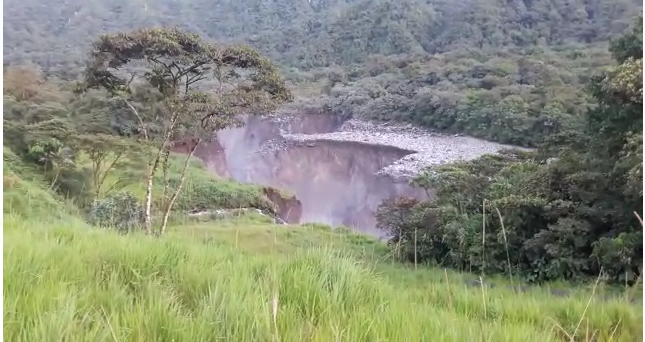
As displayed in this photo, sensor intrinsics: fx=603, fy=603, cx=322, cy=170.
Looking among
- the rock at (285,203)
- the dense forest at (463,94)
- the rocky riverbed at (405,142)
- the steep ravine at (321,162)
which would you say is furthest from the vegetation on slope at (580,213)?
the rocky riverbed at (405,142)

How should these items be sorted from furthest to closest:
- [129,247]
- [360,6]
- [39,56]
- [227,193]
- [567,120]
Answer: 1. [360,6]
2. [39,56]
3. [567,120]
4. [227,193]
5. [129,247]

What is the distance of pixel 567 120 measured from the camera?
75.4ft

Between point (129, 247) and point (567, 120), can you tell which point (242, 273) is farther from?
point (567, 120)

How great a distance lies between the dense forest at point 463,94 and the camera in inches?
284

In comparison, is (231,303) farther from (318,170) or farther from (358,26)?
(358,26)

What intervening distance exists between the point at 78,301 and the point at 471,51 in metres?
45.2

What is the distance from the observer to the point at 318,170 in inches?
1004

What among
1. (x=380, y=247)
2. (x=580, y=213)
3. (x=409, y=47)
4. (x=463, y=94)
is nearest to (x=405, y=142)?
(x=463, y=94)

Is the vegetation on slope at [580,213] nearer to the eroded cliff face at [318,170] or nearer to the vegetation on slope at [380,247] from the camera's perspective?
the vegetation on slope at [380,247]

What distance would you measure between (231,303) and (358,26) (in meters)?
54.9

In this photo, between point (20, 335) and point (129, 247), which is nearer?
Answer: point (20, 335)

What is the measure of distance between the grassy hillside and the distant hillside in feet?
134

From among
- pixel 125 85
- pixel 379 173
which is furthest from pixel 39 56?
pixel 125 85

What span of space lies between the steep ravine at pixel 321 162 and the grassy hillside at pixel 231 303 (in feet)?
48.9
